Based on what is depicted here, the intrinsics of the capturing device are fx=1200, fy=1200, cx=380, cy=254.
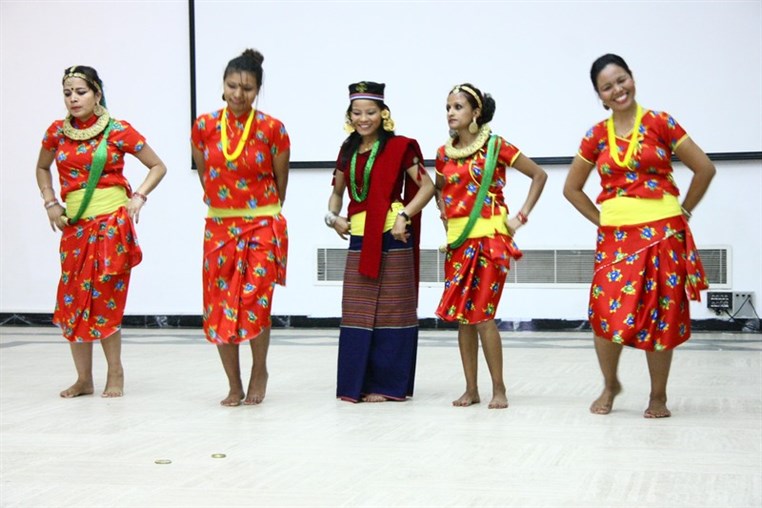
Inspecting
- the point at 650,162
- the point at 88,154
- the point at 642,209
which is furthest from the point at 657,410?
the point at 88,154

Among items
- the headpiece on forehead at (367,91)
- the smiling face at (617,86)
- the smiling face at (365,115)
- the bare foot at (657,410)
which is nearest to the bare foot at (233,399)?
the smiling face at (365,115)

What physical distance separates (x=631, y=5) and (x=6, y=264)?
507 cm

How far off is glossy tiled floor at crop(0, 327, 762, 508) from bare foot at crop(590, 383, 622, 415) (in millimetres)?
42

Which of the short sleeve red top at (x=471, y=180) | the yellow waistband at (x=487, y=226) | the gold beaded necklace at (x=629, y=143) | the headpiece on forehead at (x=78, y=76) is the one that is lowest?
the yellow waistband at (x=487, y=226)

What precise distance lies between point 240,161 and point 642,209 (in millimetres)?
1575

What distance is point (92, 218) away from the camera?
5062mm

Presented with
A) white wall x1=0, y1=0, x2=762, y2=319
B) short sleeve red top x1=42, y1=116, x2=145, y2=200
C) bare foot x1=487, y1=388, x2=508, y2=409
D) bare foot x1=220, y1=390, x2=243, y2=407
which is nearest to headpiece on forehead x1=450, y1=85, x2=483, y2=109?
bare foot x1=487, y1=388, x2=508, y2=409

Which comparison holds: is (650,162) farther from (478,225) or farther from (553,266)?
(553,266)

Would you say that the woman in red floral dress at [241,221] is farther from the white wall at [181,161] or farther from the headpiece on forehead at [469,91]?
the white wall at [181,161]

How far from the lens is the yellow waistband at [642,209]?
4328mm

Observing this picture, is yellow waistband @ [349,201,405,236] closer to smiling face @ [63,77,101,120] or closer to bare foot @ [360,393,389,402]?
bare foot @ [360,393,389,402]

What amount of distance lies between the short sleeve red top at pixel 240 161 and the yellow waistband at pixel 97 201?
467 mm

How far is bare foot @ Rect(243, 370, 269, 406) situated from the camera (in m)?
4.83

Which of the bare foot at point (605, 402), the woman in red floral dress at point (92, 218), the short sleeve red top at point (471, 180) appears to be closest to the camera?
the bare foot at point (605, 402)
